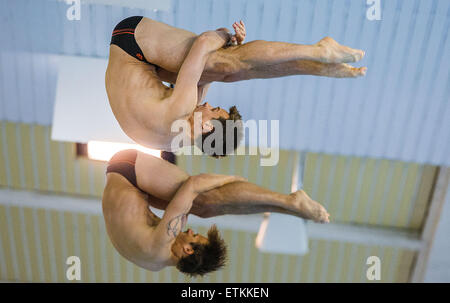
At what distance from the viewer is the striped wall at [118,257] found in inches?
241

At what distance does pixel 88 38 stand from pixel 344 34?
2.87 m

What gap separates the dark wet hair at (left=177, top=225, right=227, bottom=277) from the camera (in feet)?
9.64

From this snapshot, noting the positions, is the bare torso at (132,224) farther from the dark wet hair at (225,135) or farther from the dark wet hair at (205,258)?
the dark wet hair at (225,135)

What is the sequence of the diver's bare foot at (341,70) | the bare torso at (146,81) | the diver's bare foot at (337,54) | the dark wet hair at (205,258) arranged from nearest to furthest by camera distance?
the diver's bare foot at (337,54)
the diver's bare foot at (341,70)
the bare torso at (146,81)
the dark wet hair at (205,258)

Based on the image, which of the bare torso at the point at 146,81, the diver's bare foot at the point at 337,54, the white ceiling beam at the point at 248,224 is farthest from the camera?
the white ceiling beam at the point at 248,224

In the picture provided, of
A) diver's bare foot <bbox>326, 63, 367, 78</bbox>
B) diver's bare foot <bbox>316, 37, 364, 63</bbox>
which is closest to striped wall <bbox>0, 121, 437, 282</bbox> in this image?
diver's bare foot <bbox>326, 63, 367, 78</bbox>

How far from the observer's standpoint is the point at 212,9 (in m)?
4.59

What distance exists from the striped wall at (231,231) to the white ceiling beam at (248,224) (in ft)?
0.38

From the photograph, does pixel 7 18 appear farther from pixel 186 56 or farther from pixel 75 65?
pixel 186 56

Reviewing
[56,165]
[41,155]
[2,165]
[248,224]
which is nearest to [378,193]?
[248,224]

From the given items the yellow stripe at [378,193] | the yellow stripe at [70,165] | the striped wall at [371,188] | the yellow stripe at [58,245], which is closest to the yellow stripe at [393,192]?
the striped wall at [371,188]

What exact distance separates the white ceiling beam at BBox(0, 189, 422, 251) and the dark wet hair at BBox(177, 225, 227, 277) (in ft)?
8.89

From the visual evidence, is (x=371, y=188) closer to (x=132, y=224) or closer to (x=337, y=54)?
(x=337, y=54)

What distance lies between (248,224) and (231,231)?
0.35m
